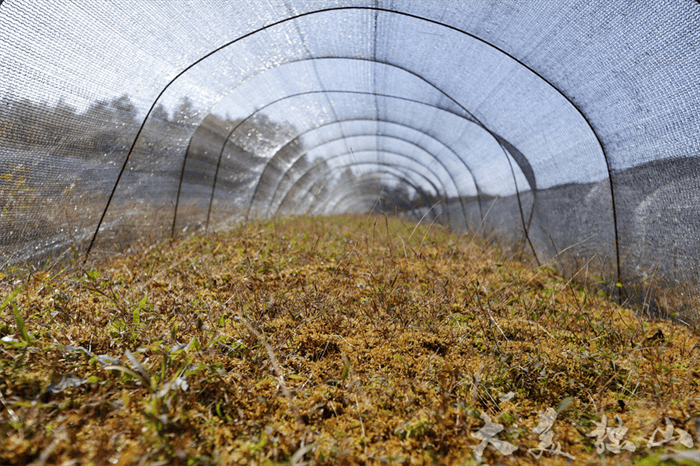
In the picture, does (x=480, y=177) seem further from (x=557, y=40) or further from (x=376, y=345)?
(x=376, y=345)

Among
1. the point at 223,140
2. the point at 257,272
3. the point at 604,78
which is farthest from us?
the point at 223,140

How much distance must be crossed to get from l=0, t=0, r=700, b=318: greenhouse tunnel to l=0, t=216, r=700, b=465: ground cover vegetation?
2.42ft

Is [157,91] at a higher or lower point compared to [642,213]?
higher

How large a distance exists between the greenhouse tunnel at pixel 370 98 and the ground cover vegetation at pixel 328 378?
2.42 feet

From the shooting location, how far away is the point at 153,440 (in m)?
1.34

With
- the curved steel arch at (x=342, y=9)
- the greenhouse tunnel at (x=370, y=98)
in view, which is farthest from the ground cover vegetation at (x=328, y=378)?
the curved steel arch at (x=342, y=9)

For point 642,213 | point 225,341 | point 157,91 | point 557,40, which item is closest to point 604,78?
point 557,40

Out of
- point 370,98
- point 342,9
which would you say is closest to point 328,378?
point 342,9

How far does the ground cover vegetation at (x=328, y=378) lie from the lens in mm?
1406

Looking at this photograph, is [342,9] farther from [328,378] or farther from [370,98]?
[328,378]

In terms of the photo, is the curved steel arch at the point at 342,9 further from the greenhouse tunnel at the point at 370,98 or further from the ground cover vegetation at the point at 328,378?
the ground cover vegetation at the point at 328,378

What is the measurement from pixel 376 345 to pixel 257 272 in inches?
61.1

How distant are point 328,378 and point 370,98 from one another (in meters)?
5.80

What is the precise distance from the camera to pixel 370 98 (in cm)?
668
